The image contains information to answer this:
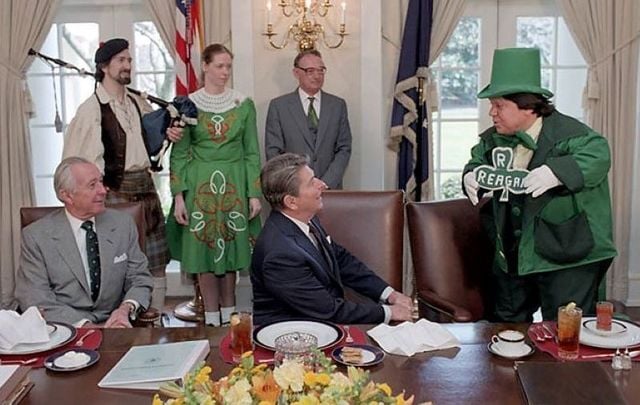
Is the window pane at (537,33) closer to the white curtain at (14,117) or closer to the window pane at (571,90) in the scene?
Result: the window pane at (571,90)

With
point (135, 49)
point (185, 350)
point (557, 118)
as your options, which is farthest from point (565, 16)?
point (185, 350)

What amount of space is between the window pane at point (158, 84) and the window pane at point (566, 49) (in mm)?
2350

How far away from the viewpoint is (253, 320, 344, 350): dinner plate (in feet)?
6.53

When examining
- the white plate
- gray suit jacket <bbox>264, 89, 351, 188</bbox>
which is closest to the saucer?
the white plate

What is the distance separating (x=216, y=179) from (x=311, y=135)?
568 millimetres

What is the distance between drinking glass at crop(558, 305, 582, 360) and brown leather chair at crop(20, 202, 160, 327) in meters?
1.36

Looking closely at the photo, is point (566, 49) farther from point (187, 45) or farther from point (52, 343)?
point (52, 343)

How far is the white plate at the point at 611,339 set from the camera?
1948mm

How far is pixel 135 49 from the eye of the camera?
470 centimetres

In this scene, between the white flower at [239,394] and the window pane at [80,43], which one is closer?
the white flower at [239,394]

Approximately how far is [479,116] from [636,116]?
89 centimetres

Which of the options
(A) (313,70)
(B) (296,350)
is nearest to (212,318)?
(A) (313,70)

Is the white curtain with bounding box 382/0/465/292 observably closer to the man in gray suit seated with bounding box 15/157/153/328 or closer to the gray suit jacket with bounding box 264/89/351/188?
A: the gray suit jacket with bounding box 264/89/351/188

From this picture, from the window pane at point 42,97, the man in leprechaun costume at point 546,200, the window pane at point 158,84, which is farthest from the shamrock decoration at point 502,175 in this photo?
the window pane at point 42,97
